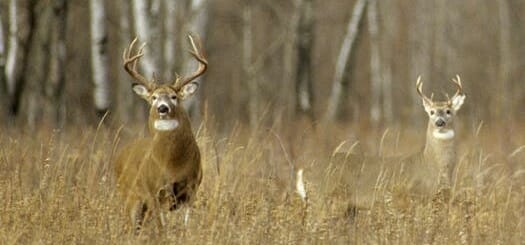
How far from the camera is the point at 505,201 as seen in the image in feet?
27.9

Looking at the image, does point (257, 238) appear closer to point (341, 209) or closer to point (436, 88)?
point (341, 209)

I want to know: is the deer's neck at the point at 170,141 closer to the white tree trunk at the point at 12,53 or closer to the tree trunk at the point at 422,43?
the white tree trunk at the point at 12,53

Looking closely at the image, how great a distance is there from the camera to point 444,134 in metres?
10.2

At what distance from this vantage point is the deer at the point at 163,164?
320 inches

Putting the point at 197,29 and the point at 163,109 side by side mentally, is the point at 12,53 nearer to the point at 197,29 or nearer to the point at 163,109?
the point at 197,29

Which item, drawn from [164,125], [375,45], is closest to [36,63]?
[375,45]

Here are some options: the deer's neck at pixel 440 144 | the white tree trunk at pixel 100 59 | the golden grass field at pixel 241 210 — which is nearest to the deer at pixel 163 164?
the golden grass field at pixel 241 210

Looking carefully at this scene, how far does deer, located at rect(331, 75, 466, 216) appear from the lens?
9055 mm

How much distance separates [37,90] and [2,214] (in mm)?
18432

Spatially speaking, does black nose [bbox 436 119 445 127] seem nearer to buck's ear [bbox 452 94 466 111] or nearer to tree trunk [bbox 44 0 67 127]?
buck's ear [bbox 452 94 466 111]

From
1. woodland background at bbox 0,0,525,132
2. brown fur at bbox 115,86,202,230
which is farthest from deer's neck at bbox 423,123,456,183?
brown fur at bbox 115,86,202,230

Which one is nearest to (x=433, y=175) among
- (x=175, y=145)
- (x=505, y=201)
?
(x=505, y=201)

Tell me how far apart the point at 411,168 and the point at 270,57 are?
31.0 m

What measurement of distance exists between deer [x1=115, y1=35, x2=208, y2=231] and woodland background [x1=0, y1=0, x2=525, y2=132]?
9.08ft
